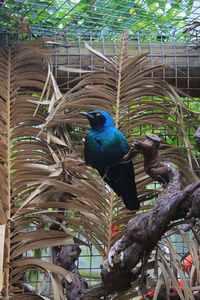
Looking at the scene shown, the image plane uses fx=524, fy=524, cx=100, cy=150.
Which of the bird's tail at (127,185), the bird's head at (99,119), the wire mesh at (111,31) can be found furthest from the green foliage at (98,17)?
the bird's tail at (127,185)

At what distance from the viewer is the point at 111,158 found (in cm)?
161

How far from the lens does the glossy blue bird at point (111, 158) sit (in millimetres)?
1561

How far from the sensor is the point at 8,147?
1.66 meters

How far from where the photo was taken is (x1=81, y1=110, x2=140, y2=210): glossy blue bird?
1.56 m

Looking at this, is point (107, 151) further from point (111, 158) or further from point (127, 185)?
point (127, 185)

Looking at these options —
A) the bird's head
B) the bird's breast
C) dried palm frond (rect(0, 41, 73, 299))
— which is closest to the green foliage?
dried palm frond (rect(0, 41, 73, 299))

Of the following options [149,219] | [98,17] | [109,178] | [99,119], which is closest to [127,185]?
[109,178]

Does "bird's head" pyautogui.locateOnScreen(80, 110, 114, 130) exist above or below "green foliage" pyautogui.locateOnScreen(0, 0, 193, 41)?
below

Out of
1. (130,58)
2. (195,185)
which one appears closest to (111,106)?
(130,58)

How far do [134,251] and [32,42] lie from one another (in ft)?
3.34

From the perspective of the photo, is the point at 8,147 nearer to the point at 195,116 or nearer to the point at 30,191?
the point at 30,191

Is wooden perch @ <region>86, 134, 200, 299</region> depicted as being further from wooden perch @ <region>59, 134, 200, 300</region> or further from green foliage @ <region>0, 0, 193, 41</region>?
green foliage @ <region>0, 0, 193, 41</region>

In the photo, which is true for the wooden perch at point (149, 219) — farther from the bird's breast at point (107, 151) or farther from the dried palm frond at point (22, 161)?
the bird's breast at point (107, 151)

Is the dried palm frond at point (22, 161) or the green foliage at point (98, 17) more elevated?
the green foliage at point (98, 17)
